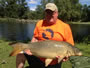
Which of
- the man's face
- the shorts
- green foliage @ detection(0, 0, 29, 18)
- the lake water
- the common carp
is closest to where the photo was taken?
the common carp

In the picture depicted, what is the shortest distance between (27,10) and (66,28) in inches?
3417

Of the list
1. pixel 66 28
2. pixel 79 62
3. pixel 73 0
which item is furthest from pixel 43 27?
pixel 73 0

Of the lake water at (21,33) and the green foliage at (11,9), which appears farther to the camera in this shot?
the green foliage at (11,9)

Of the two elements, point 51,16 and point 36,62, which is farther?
point 36,62

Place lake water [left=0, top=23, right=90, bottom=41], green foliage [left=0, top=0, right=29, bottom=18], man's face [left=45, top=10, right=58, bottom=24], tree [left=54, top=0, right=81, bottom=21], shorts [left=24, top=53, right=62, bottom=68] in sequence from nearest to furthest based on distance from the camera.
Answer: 1. man's face [left=45, top=10, right=58, bottom=24]
2. shorts [left=24, top=53, right=62, bottom=68]
3. lake water [left=0, top=23, right=90, bottom=41]
4. tree [left=54, top=0, right=81, bottom=21]
5. green foliage [left=0, top=0, right=29, bottom=18]

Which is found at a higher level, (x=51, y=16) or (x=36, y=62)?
(x=51, y=16)

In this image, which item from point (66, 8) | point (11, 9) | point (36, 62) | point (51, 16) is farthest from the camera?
point (11, 9)

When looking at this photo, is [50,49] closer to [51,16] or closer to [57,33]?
[57,33]

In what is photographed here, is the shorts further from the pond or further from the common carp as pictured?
the pond

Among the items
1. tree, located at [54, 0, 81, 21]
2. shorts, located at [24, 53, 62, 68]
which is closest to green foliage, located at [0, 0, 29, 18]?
tree, located at [54, 0, 81, 21]

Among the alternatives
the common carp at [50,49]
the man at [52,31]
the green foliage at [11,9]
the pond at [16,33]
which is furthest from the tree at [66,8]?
the common carp at [50,49]

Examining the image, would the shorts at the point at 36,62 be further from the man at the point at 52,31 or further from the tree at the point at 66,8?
the tree at the point at 66,8

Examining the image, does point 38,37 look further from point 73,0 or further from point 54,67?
point 73,0

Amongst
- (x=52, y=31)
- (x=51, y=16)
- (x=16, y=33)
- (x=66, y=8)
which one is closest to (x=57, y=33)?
(x=52, y=31)
